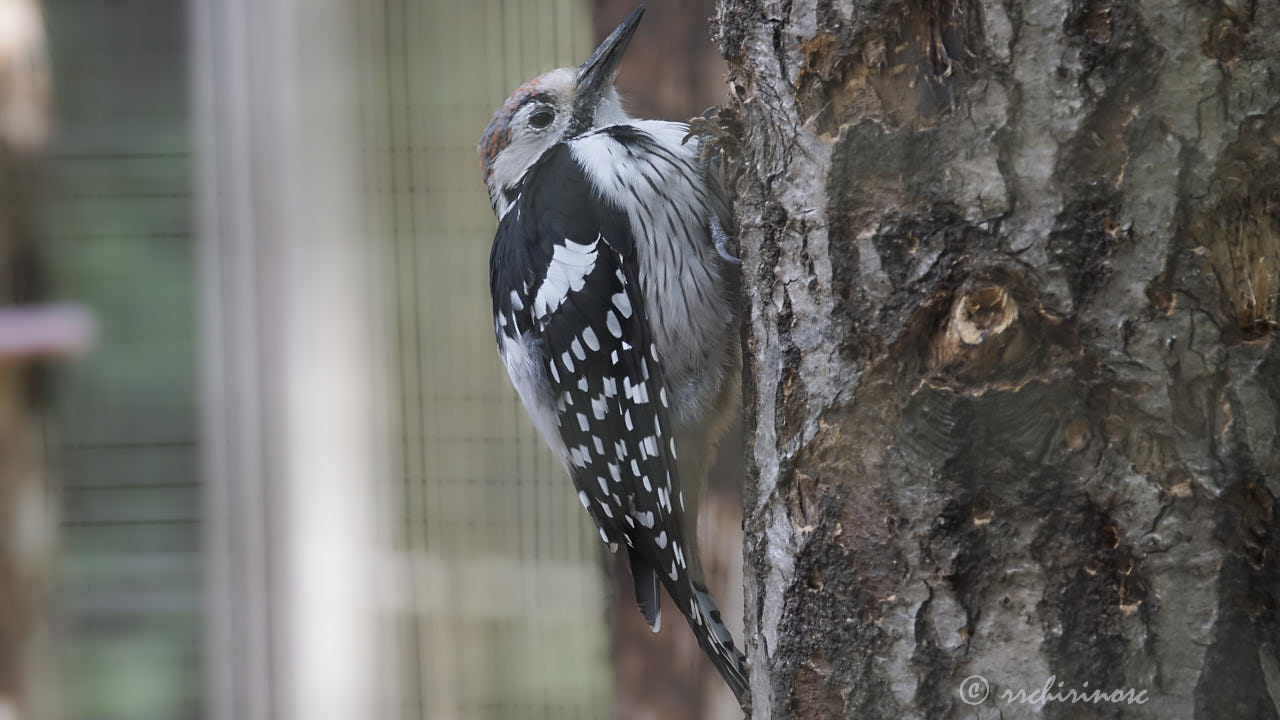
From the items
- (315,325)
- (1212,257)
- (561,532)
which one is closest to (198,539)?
(315,325)

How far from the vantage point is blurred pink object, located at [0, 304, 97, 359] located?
10.2 ft

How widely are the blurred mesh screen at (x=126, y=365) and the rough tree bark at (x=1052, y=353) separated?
107 inches

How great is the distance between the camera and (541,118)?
6.81ft

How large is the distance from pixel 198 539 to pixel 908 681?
2886mm

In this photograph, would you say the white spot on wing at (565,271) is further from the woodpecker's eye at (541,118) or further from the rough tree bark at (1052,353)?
the rough tree bark at (1052,353)

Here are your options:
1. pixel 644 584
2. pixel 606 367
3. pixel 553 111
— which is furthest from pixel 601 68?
pixel 644 584

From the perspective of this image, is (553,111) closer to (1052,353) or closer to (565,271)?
(565,271)

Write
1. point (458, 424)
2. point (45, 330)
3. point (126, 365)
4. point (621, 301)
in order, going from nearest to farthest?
1. point (621, 301)
2. point (458, 424)
3. point (45, 330)
4. point (126, 365)

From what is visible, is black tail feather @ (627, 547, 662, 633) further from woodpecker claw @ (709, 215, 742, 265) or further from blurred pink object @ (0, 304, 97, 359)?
blurred pink object @ (0, 304, 97, 359)

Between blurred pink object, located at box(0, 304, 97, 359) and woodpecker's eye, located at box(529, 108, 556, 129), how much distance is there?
1.93 metres

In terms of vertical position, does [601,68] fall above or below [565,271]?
above

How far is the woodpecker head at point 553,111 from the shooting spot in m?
2.03

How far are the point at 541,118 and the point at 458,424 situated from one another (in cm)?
118

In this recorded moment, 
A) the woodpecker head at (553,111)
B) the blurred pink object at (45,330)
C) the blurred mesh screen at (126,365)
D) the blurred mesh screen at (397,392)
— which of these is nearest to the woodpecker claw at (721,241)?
the woodpecker head at (553,111)
